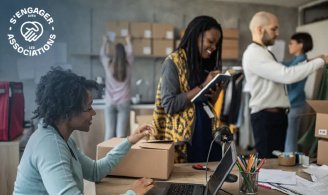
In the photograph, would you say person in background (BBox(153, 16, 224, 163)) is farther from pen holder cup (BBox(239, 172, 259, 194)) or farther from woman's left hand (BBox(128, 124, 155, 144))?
pen holder cup (BBox(239, 172, 259, 194))

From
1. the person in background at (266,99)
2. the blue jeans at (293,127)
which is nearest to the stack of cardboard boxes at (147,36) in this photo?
the blue jeans at (293,127)

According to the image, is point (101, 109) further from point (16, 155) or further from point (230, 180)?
point (230, 180)

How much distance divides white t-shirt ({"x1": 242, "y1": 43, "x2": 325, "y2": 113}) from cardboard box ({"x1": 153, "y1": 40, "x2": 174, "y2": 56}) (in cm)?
216

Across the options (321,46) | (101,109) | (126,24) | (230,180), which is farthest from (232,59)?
(230,180)

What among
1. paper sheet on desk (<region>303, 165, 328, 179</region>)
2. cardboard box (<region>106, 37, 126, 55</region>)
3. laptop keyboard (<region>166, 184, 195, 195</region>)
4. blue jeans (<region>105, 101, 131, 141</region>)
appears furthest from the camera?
cardboard box (<region>106, 37, 126, 55</region>)

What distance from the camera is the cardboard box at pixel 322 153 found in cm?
159

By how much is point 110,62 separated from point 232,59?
197cm

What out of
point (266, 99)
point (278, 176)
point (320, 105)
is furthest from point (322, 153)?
point (266, 99)

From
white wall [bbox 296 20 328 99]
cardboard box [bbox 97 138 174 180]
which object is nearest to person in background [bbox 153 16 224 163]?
cardboard box [bbox 97 138 174 180]

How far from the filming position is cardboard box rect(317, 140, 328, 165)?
1.59m

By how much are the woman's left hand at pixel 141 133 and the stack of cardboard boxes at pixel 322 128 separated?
37.6 inches

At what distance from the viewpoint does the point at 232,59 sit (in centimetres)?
465

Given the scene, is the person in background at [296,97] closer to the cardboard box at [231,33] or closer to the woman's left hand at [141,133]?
the cardboard box at [231,33]

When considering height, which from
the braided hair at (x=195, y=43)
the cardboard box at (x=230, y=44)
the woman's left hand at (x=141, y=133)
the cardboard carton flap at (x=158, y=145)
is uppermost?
the cardboard box at (x=230, y=44)
